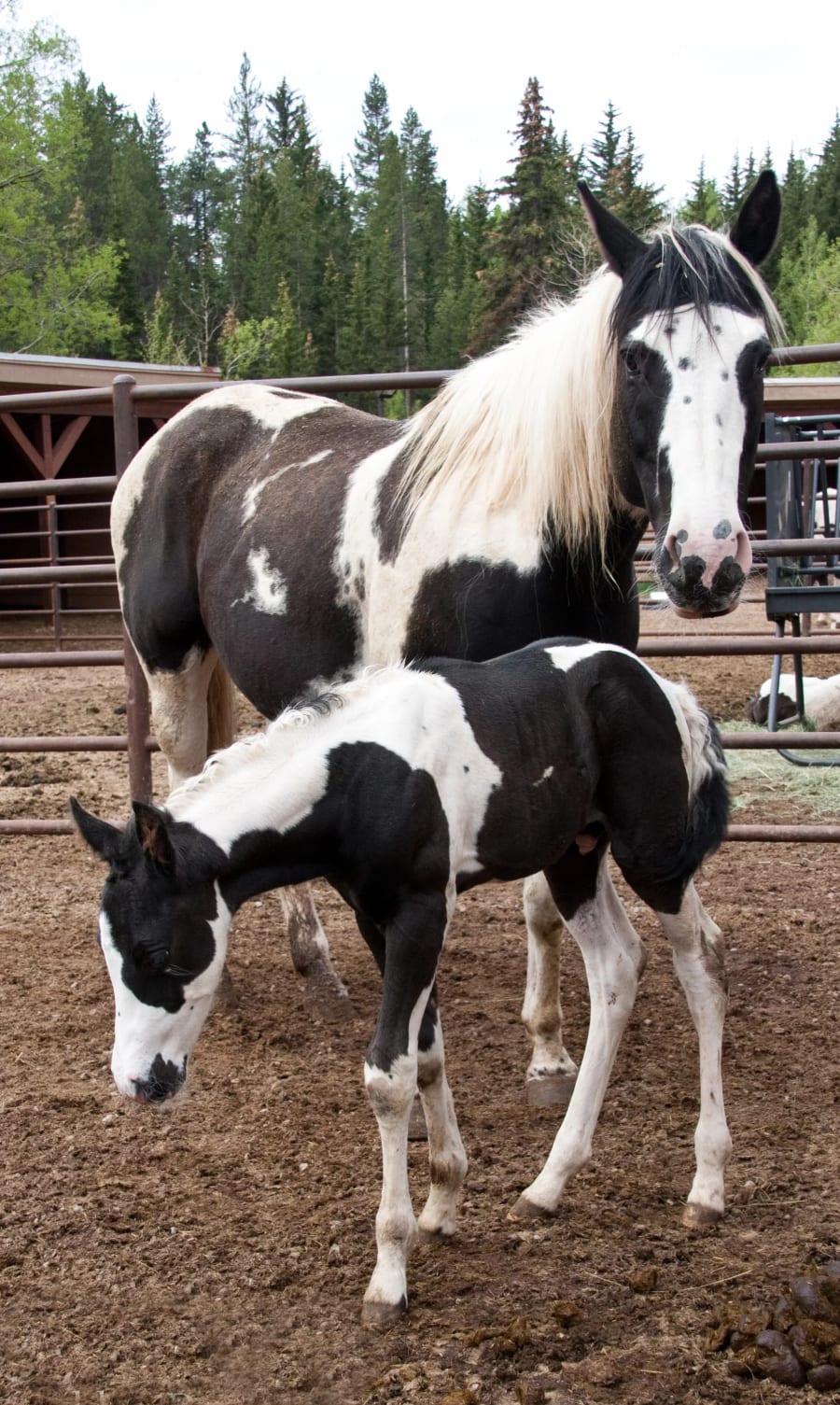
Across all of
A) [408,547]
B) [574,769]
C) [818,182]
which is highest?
[818,182]

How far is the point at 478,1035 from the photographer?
3633mm

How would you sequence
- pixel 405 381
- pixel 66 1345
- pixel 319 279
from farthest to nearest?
pixel 319 279 < pixel 405 381 < pixel 66 1345

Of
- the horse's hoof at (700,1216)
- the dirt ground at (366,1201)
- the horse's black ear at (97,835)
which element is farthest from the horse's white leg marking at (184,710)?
the horse's hoof at (700,1216)

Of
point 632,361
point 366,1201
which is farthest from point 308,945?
point 632,361

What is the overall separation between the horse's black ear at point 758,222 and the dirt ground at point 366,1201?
2.11 metres

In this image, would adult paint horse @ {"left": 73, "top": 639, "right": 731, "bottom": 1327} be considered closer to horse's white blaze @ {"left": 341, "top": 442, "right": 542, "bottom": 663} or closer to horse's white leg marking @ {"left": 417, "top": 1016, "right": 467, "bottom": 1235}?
horse's white leg marking @ {"left": 417, "top": 1016, "right": 467, "bottom": 1235}

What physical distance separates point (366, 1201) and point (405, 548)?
1.58m

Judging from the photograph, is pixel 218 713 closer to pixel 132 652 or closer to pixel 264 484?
pixel 132 652

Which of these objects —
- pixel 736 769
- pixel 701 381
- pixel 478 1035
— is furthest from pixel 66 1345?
pixel 736 769

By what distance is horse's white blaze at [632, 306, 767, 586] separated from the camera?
7.97 ft

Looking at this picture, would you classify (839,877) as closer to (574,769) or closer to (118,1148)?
(574,769)

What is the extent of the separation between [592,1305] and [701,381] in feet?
6.02

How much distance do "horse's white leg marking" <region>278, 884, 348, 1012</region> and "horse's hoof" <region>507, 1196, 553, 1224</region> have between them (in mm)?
1370

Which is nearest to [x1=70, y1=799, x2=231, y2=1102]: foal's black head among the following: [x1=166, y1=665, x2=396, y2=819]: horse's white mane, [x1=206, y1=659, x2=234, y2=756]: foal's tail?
[x1=166, y1=665, x2=396, y2=819]: horse's white mane
